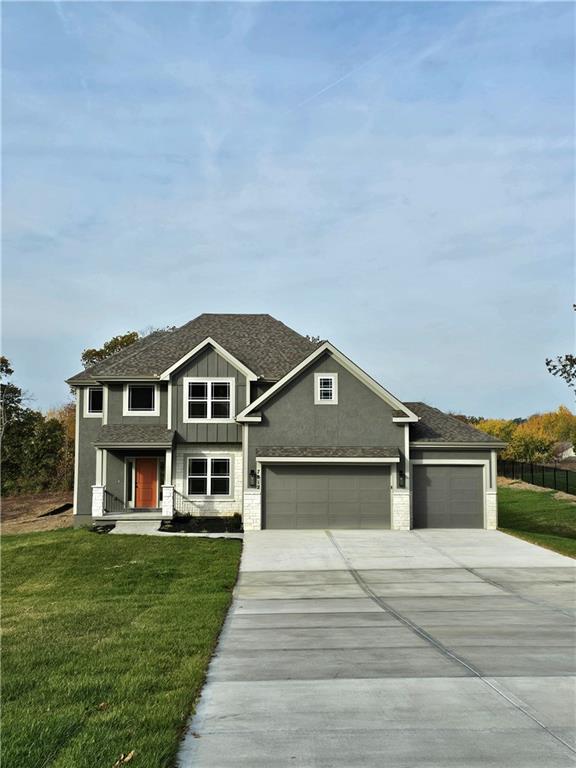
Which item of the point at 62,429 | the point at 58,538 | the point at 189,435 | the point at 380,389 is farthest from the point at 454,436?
the point at 62,429

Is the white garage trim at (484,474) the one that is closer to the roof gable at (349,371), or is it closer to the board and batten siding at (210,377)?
the roof gable at (349,371)

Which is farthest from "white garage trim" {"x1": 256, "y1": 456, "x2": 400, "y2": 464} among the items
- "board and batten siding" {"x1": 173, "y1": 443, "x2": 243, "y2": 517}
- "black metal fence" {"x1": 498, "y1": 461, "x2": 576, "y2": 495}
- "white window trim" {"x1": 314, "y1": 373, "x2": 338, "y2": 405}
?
"black metal fence" {"x1": 498, "y1": 461, "x2": 576, "y2": 495}

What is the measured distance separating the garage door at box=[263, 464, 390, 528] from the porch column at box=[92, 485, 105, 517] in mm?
Answer: 5900

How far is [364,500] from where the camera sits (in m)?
23.5

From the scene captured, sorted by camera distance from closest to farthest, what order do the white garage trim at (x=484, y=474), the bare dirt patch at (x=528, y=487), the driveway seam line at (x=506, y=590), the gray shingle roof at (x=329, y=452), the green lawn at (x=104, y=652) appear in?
1. the green lawn at (x=104, y=652)
2. the driveway seam line at (x=506, y=590)
3. the gray shingle roof at (x=329, y=452)
4. the white garage trim at (x=484, y=474)
5. the bare dirt patch at (x=528, y=487)

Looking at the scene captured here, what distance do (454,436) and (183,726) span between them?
64.1ft

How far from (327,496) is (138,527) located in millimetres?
6568

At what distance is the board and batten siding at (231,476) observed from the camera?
24.8 meters

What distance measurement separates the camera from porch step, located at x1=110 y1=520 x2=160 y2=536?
22203 mm

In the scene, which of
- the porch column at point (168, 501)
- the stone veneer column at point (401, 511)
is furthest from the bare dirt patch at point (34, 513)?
the stone veneer column at point (401, 511)

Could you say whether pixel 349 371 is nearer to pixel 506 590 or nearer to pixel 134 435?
pixel 134 435

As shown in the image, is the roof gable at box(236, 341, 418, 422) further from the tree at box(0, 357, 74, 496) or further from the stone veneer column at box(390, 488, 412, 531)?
the tree at box(0, 357, 74, 496)

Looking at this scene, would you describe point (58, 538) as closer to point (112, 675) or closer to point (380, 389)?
point (380, 389)

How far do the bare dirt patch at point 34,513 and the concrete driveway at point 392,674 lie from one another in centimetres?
1381
